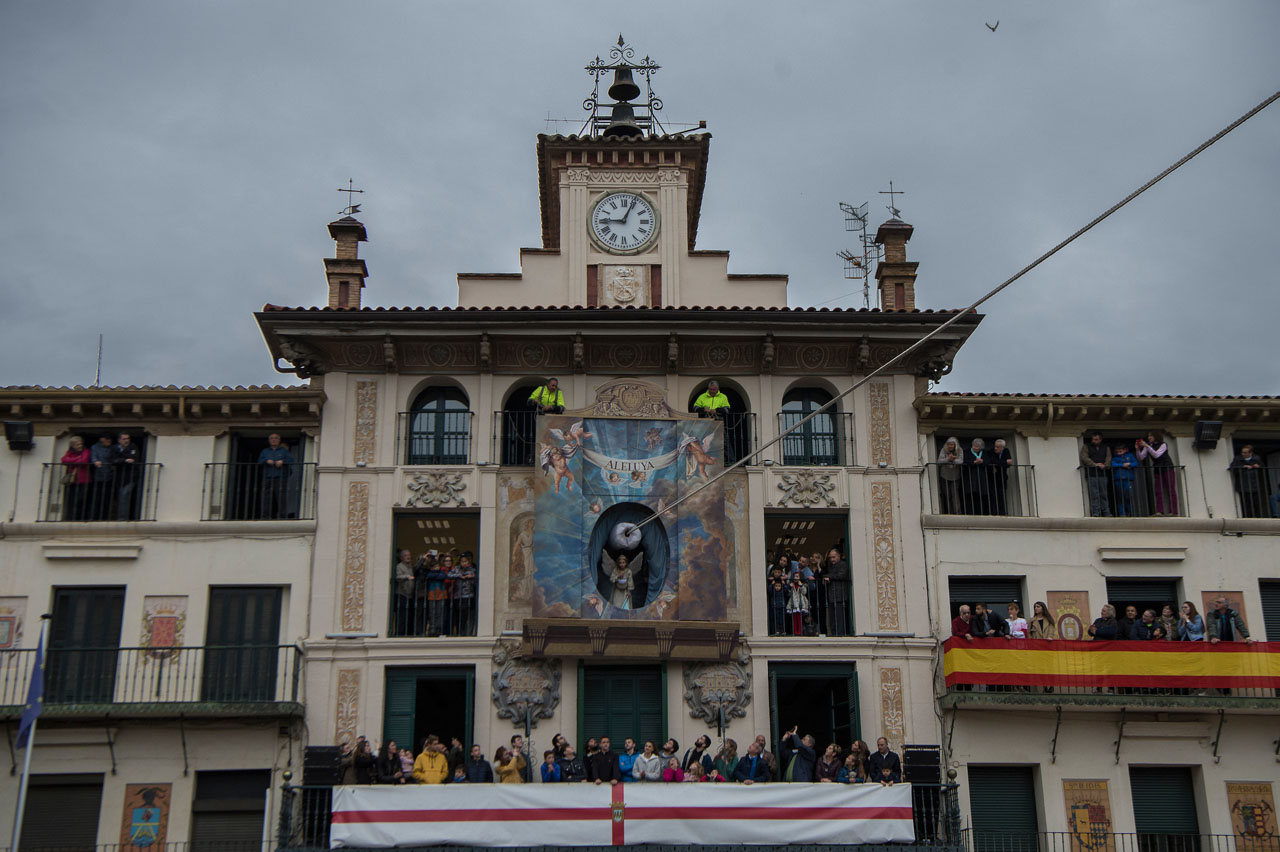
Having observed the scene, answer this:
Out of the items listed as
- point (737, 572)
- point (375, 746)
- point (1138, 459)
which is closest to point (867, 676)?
point (737, 572)

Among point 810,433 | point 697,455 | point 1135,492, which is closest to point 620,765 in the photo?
point 697,455

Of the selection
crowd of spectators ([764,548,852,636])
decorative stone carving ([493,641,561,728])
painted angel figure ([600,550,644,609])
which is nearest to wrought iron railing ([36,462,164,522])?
decorative stone carving ([493,641,561,728])

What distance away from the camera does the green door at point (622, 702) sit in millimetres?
23688

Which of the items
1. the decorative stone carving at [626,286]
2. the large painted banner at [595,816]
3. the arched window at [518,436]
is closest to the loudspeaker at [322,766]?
the large painted banner at [595,816]

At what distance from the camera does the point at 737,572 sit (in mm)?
24500

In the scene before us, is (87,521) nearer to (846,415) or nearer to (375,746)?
(375,746)

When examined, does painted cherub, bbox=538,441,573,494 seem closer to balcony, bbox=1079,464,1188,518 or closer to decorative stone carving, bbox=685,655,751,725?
decorative stone carving, bbox=685,655,751,725

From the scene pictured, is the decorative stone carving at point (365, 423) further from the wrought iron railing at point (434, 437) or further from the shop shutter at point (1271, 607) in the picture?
the shop shutter at point (1271, 607)

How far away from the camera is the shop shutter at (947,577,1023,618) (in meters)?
24.9

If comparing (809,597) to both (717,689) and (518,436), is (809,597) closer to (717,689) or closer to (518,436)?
(717,689)

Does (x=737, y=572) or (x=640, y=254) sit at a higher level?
(x=640, y=254)

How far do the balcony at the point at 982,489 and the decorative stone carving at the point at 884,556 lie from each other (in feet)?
2.90

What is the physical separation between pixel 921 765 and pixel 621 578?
224 inches

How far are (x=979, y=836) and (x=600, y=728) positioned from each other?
634 cm
